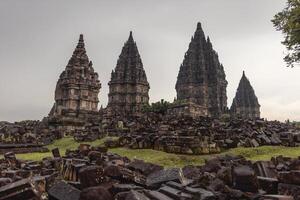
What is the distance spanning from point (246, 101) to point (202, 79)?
21.1m

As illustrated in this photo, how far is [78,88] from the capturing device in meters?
40.0

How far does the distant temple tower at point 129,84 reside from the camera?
47500 mm

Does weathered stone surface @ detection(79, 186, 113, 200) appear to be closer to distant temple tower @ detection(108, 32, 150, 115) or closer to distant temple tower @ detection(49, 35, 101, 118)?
distant temple tower @ detection(49, 35, 101, 118)

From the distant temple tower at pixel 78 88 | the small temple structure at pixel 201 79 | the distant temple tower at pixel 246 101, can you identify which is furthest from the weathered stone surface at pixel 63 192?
the distant temple tower at pixel 246 101

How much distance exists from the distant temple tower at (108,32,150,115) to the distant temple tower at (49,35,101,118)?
19.3 ft

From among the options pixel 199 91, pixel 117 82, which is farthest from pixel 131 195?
pixel 199 91

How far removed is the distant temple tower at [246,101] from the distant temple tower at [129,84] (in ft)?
97.7

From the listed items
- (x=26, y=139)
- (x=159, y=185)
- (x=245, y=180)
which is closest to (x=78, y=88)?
(x=26, y=139)

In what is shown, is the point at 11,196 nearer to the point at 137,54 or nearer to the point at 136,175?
the point at 136,175

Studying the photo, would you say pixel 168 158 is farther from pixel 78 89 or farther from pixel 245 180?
pixel 78 89

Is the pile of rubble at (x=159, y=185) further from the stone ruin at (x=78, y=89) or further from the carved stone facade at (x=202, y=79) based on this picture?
the carved stone facade at (x=202, y=79)

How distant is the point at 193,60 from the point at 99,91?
21642 mm

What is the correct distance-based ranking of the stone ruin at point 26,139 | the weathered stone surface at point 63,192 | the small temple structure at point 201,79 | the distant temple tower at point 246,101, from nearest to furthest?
the weathered stone surface at point 63,192 < the stone ruin at point 26,139 < the small temple structure at point 201,79 < the distant temple tower at point 246,101

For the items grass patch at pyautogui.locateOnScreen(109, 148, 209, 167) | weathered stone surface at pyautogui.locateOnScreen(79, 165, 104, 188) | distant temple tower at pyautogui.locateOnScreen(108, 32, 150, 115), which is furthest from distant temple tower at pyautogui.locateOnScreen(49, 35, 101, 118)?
weathered stone surface at pyautogui.locateOnScreen(79, 165, 104, 188)
